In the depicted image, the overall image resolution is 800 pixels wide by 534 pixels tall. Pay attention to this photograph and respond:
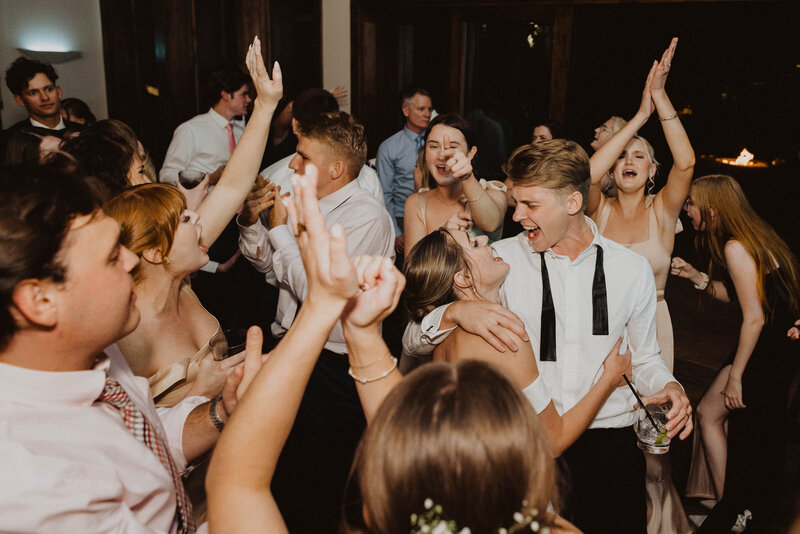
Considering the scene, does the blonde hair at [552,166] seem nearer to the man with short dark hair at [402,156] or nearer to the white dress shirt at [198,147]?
the man with short dark hair at [402,156]

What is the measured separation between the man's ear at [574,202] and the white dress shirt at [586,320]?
3.8 inches

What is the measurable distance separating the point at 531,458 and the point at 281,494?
213 cm

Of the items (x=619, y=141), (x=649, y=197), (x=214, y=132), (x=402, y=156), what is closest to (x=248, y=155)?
(x=619, y=141)

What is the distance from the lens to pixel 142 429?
1124mm

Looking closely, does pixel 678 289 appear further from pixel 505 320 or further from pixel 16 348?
pixel 16 348

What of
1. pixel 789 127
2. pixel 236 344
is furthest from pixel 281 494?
pixel 789 127

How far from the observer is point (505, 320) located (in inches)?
65.1

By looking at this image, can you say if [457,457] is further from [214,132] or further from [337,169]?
[214,132]

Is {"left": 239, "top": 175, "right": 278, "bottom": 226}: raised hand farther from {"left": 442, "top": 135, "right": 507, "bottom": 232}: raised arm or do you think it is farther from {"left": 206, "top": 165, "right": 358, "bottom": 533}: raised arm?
{"left": 206, "top": 165, "right": 358, "bottom": 533}: raised arm

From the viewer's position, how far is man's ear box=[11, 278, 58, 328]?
92 centimetres

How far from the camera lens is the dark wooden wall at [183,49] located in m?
6.62

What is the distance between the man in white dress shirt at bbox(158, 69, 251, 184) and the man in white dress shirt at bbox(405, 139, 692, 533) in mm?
3061

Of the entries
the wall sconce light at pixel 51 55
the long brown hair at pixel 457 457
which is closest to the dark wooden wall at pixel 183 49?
the wall sconce light at pixel 51 55

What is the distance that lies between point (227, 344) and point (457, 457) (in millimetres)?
903
